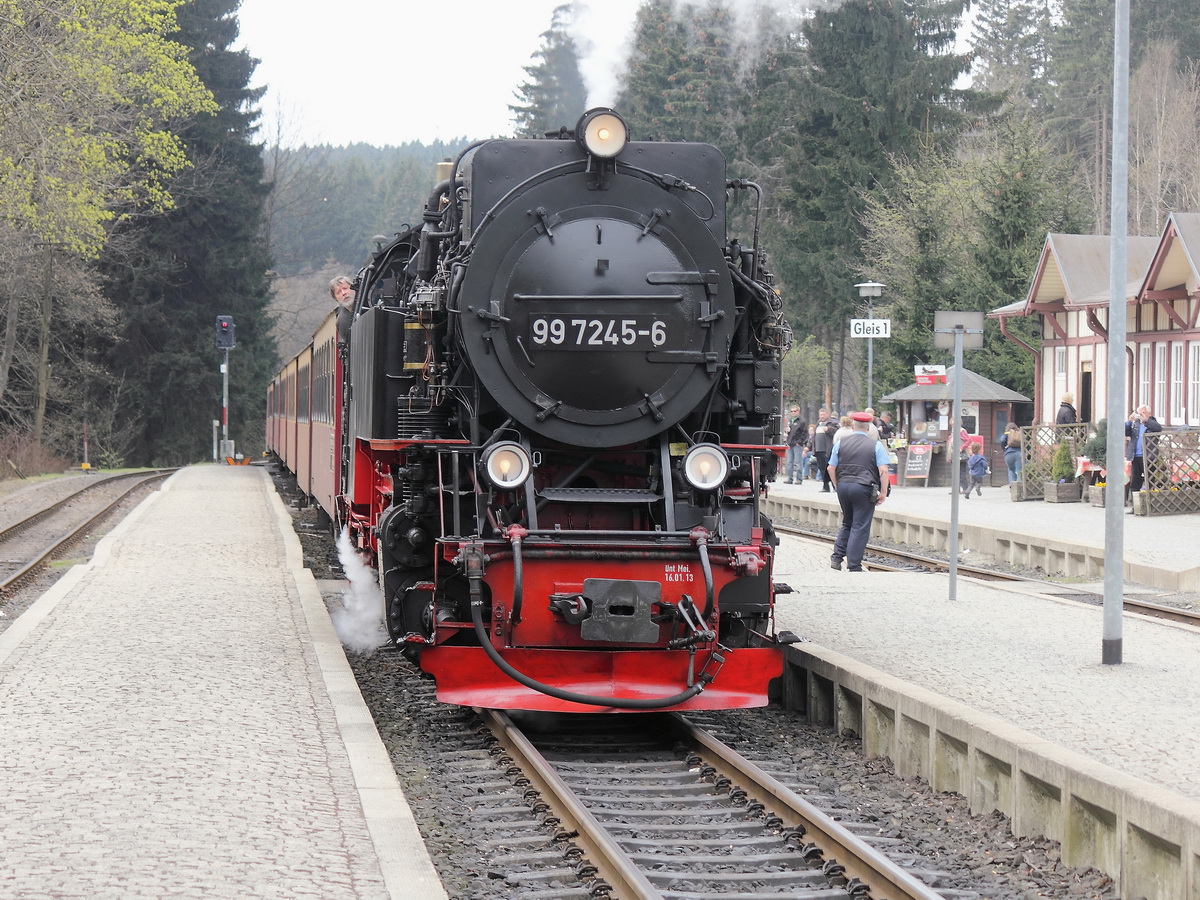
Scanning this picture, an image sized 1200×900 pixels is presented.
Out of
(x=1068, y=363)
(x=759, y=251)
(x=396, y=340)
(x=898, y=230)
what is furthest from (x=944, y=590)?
(x=898, y=230)

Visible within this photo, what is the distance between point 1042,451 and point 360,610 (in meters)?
18.7

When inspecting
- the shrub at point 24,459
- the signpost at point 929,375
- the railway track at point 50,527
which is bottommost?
the railway track at point 50,527

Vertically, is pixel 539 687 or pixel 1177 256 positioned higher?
pixel 1177 256

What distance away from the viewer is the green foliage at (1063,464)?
2622cm

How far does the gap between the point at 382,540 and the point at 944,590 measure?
22.3 ft

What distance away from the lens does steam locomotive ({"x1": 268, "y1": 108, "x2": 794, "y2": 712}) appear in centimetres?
773

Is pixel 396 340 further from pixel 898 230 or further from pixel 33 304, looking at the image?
pixel 33 304

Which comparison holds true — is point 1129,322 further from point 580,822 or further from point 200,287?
point 200,287

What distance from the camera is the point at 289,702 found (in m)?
7.96

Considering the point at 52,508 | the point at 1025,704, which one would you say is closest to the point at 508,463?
the point at 1025,704

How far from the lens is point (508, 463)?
802 centimetres

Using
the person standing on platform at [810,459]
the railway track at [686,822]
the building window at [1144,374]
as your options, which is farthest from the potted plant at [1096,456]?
the railway track at [686,822]

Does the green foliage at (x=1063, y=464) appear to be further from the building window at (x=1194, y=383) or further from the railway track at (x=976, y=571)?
the railway track at (x=976, y=571)

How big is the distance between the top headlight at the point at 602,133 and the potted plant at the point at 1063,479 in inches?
773
